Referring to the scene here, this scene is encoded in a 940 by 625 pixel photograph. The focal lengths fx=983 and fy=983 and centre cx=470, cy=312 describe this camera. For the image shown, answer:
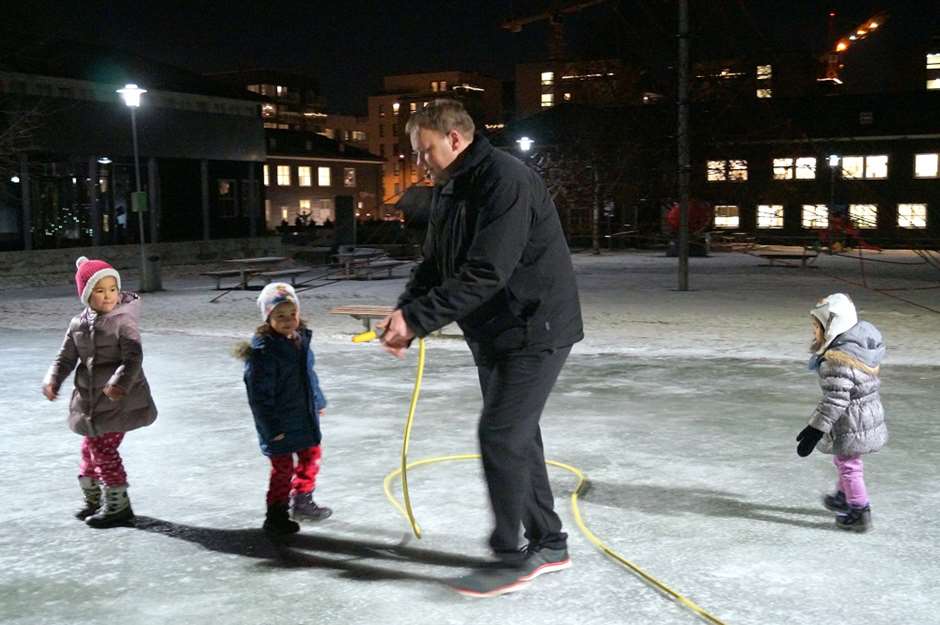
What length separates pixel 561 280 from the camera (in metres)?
4.15

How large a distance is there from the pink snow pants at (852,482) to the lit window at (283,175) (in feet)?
217

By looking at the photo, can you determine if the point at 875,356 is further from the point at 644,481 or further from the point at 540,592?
the point at 540,592

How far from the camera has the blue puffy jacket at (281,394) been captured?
5.12 metres

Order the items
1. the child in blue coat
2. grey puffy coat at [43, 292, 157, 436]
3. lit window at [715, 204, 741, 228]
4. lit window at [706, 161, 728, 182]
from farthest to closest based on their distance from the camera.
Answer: lit window at [715, 204, 741, 228] < lit window at [706, 161, 728, 182] < grey puffy coat at [43, 292, 157, 436] < the child in blue coat

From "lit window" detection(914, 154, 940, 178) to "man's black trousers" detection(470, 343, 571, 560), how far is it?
49.7 m

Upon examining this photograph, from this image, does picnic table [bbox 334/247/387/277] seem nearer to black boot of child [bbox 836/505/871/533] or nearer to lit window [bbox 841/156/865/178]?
black boot of child [bbox 836/505/871/533]

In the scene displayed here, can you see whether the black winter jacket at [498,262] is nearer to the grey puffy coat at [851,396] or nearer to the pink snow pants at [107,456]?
the grey puffy coat at [851,396]

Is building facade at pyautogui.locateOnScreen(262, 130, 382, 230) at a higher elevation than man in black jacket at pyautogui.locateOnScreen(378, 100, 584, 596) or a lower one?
higher

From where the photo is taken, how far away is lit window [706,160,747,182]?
43281mm

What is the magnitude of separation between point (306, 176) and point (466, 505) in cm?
6685

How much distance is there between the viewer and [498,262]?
3.91 meters

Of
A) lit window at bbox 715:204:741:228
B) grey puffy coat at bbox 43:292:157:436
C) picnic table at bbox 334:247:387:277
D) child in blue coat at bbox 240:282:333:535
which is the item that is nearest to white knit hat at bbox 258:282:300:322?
child in blue coat at bbox 240:282:333:535

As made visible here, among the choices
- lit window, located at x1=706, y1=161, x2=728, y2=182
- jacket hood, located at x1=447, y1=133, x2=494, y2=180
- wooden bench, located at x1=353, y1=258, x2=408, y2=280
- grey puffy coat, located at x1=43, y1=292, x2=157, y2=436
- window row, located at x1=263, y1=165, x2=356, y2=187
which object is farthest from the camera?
window row, located at x1=263, y1=165, x2=356, y2=187

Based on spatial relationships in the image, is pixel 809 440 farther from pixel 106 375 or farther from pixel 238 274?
pixel 238 274
